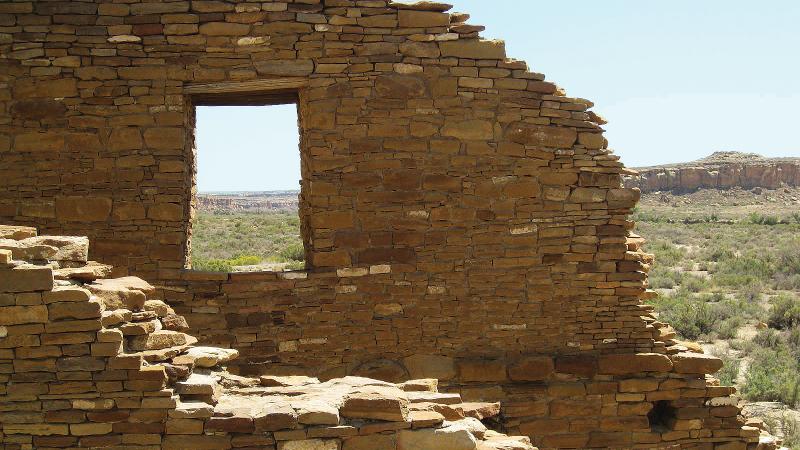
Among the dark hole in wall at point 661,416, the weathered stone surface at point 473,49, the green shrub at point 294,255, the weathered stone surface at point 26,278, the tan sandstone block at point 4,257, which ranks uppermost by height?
the weathered stone surface at point 473,49

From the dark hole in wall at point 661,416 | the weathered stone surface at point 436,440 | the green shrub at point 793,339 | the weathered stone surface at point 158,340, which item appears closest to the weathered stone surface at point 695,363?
the dark hole in wall at point 661,416

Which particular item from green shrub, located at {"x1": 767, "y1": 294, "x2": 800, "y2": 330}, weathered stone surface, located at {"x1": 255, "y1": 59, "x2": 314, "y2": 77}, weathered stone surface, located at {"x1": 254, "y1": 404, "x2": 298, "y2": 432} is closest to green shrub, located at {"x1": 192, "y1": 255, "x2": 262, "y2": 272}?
weathered stone surface, located at {"x1": 255, "y1": 59, "x2": 314, "y2": 77}

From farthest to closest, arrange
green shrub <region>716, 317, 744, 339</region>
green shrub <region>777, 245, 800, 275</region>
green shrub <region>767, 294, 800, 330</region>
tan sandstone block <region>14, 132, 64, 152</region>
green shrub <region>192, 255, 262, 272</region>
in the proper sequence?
green shrub <region>777, 245, 800, 275</region>, green shrub <region>767, 294, 800, 330</region>, green shrub <region>716, 317, 744, 339</region>, green shrub <region>192, 255, 262, 272</region>, tan sandstone block <region>14, 132, 64, 152</region>

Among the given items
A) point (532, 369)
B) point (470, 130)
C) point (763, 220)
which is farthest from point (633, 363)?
point (763, 220)

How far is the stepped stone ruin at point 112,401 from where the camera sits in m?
4.48

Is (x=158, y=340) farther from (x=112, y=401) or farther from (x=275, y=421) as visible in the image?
(x=275, y=421)

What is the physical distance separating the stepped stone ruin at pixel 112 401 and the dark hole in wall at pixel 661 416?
320 centimetres

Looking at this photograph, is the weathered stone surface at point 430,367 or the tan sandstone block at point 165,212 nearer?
the tan sandstone block at point 165,212

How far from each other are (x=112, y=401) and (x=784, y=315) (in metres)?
13.5

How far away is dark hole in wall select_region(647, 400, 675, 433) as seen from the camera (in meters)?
7.29

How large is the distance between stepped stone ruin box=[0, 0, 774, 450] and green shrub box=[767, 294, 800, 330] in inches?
321

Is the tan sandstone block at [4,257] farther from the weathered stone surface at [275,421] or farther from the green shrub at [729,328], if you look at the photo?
the green shrub at [729,328]

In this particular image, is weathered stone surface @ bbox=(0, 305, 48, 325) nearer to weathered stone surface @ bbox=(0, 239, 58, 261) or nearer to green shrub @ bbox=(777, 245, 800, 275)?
weathered stone surface @ bbox=(0, 239, 58, 261)

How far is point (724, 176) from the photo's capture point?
42.3 meters
